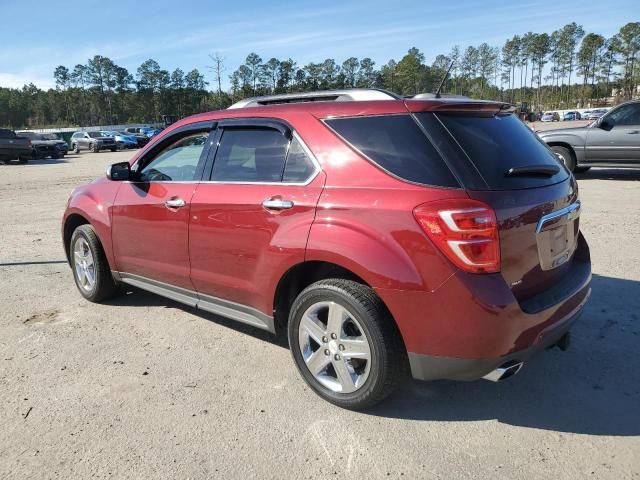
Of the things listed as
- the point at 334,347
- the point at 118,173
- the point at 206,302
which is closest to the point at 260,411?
the point at 334,347

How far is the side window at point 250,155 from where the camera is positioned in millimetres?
3295

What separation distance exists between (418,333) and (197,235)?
69.2 inches

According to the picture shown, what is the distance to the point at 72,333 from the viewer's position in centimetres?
418

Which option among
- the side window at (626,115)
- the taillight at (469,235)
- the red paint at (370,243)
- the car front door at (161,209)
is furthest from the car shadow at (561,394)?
the side window at (626,115)

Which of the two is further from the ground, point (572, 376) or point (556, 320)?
point (556, 320)

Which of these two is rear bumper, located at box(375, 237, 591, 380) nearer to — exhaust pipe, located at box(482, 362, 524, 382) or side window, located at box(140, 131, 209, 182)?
exhaust pipe, located at box(482, 362, 524, 382)

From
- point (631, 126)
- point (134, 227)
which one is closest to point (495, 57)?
point (631, 126)

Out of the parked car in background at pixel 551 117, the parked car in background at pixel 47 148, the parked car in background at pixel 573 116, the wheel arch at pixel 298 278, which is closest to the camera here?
the wheel arch at pixel 298 278

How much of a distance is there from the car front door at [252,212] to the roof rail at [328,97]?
26 centimetres

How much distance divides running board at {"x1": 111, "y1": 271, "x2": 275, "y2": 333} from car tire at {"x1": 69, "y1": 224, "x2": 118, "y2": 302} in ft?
0.53

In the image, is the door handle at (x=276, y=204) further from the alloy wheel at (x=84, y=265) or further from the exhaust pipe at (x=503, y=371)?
the alloy wheel at (x=84, y=265)

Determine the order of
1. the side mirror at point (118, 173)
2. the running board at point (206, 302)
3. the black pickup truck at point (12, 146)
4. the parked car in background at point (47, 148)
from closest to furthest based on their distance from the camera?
the running board at point (206, 302)
the side mirror at point (118, 173)
the black pickup truck at point (12, 146)
the parked car in background at point (47, 148)

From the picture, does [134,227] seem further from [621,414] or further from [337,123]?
[621,414]

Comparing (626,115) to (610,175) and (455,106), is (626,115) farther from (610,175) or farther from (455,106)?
(455,106)
